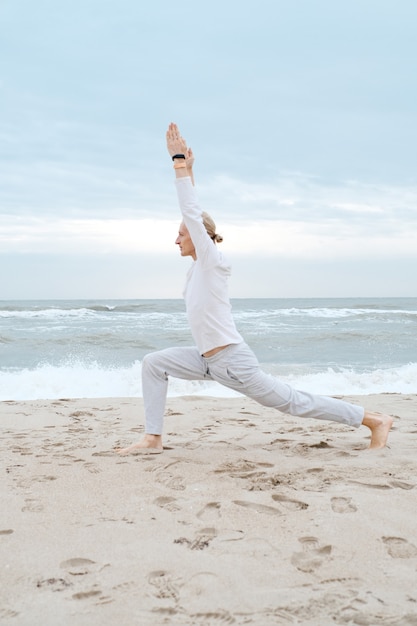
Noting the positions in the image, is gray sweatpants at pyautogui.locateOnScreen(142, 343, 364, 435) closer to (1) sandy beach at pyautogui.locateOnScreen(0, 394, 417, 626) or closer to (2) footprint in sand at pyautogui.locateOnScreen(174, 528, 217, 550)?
(1) sandy beach at pyautogui.locateOnScreen(0, 394, 417, 626)

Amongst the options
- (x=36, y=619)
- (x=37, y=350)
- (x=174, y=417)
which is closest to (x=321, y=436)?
(x=174, y=417)

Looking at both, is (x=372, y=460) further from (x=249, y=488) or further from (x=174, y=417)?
(x=174, y=417)

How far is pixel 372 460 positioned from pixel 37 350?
11.4 m

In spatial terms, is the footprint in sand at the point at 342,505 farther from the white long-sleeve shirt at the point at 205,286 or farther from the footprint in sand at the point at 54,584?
the footprint in sand at the point at 54,584

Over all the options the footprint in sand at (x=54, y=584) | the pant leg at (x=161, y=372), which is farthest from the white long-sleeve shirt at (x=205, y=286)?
the footprint in sand at (x=54, y=584)

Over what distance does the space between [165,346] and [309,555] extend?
12964mm

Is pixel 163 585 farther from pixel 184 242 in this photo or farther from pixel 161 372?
pixel 184 242

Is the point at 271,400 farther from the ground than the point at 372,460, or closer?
farther from the ground

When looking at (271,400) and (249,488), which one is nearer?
(249,488)

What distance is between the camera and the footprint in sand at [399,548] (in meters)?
2.43

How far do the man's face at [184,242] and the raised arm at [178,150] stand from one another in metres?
0.34

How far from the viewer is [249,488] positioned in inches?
126

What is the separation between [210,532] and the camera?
2.64m

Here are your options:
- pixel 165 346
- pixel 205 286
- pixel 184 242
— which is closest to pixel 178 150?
pixel 184 242
